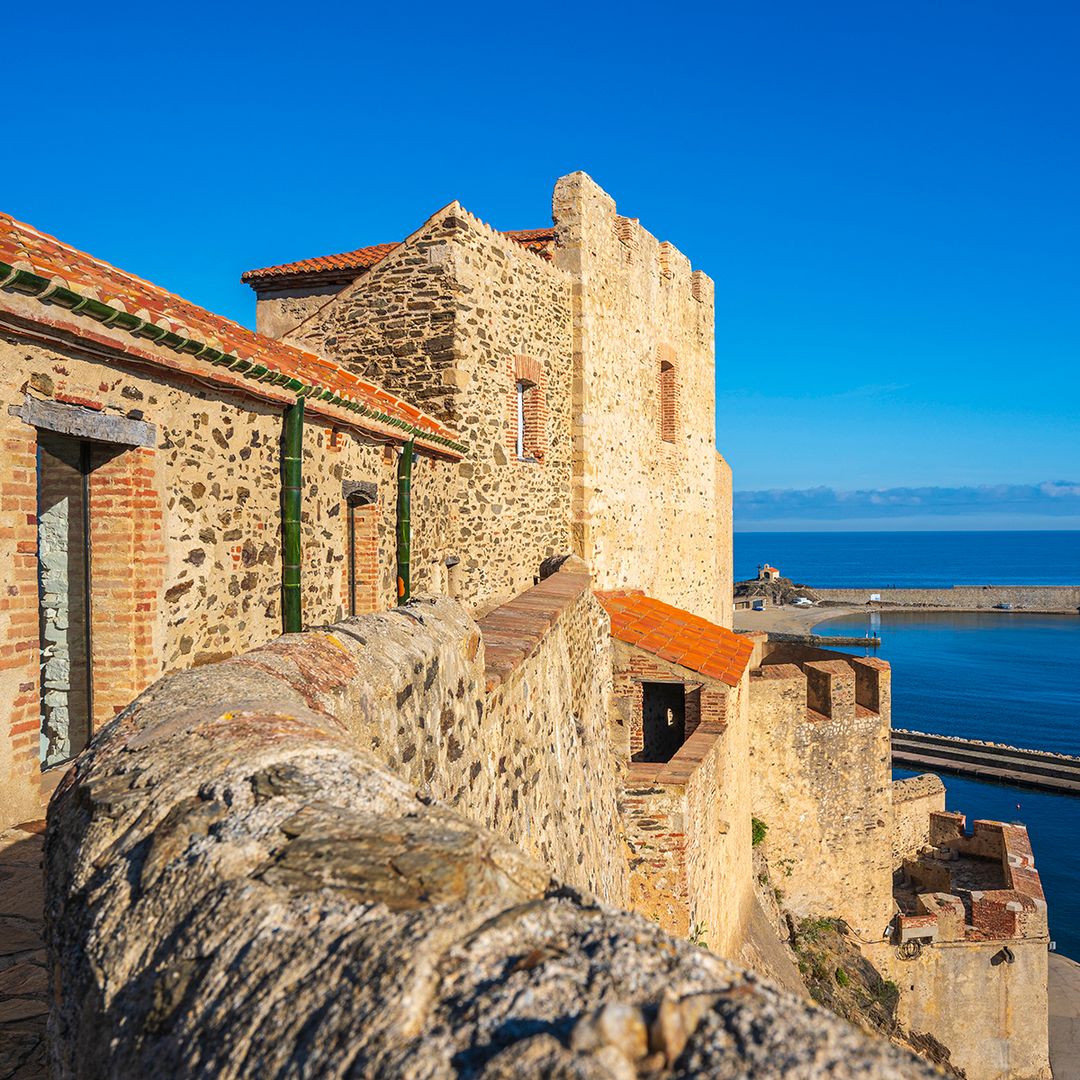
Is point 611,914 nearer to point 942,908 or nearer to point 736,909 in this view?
point 736,909

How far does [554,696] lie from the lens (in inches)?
264

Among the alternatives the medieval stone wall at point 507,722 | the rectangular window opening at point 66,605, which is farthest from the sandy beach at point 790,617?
the rectangular window opening at point 66,605

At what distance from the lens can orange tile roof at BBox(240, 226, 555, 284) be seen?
13.2 metres

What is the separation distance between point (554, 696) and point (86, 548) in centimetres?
336

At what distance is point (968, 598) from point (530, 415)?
104140 mm

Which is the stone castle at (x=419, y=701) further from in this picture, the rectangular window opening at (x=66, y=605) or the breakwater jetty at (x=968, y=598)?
the breakwater jetty at (x=968, y=598)

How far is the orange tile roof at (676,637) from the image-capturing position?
460 inches

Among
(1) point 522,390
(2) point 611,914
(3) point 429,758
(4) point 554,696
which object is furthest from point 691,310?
(2) point 611,914

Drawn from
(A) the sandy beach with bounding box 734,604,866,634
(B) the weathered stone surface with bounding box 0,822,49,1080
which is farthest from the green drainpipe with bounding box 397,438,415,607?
(A) the sandy beach with bounding box 734,604,866,634

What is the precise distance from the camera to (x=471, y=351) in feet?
38.7

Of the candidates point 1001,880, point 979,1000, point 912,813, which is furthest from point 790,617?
point 979,1000

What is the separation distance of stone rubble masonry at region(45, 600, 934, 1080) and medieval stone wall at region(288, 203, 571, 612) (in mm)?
9674

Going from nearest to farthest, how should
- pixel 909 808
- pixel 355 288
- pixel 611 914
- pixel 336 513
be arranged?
pixel 611 914 < pixel 336 513 < pixel 355 288 < pixel 909 808

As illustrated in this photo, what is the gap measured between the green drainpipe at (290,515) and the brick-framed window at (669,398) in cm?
1143
